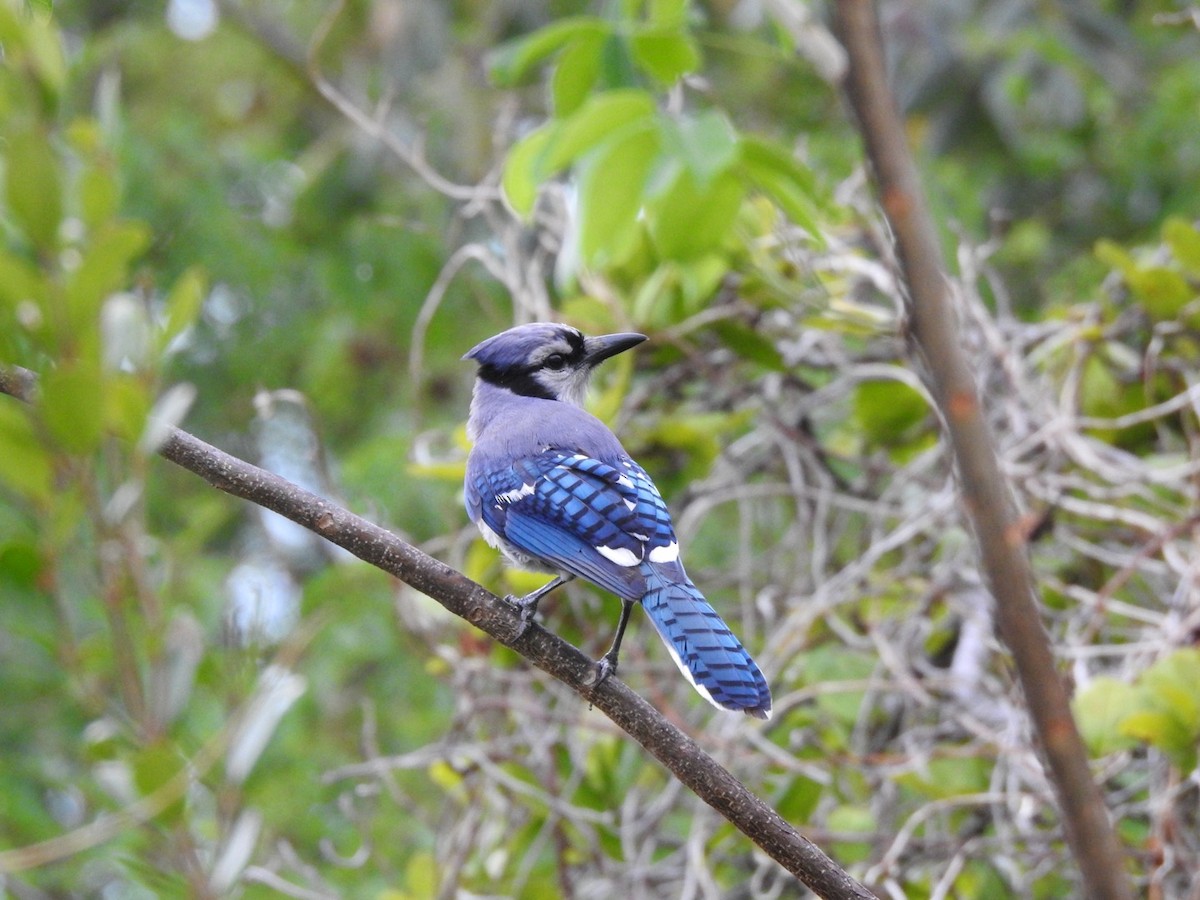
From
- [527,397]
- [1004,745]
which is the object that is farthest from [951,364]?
[527,397]

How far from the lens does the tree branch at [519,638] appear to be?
129 cm

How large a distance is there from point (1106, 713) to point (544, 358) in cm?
119

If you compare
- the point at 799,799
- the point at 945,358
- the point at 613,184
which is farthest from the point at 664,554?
the point at 945,358

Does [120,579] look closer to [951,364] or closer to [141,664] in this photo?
[141,664]

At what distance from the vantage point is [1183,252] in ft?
8.07

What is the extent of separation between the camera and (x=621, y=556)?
1930mm

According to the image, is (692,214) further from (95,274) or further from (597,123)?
(95,274)

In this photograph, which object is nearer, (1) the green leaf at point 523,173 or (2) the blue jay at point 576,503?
(2) the blue jay at point 576,503

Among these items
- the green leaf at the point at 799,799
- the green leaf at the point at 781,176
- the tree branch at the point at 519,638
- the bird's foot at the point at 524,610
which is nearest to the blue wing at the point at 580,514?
the bird's foot at the point at 524,610

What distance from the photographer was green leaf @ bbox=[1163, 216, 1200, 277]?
2.43m

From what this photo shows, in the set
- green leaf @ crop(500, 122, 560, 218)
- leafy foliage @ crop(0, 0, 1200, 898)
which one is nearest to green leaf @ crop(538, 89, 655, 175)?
leafy foliage @ crop(0, 0, 1200, 898)

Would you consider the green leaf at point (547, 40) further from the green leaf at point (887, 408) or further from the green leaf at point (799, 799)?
the green leaf at point (799, 799)

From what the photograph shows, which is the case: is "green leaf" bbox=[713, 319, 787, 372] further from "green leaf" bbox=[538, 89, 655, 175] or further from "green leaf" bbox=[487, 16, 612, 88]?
"green leaf" bbox=[538, 89, 655, 175]

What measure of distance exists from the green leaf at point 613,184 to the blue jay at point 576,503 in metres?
0.42
